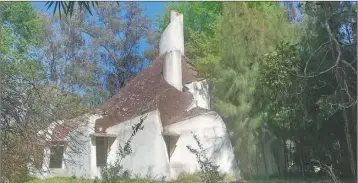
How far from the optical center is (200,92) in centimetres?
1076

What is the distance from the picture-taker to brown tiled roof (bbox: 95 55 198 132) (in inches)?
404

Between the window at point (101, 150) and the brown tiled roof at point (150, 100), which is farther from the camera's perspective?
the brown tiled roof at point (150, 100)

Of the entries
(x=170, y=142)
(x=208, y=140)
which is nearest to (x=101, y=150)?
(x=170, y=142)

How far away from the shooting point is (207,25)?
11.9 m

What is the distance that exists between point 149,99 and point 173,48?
5.03 ft

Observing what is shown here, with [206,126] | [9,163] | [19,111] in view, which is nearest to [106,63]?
[206,126]

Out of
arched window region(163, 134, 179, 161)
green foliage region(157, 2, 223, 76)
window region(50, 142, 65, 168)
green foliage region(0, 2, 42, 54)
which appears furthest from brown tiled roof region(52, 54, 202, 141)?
green foliage region(0, 2, 42, 54)

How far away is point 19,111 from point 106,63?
793 centimetres

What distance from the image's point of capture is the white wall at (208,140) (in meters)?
9.62

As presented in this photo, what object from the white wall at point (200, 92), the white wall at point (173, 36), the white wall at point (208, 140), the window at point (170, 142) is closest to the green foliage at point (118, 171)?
the window at point (170, 142)

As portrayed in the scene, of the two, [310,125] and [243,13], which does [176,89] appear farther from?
[310,125]

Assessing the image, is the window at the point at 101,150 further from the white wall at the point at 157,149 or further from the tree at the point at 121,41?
the tree at the point at 121,41

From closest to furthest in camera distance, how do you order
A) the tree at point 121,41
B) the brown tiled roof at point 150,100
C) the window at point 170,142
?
1. the window at point 170,142
2. the brown tiled roof at point 150,100
3. the tree at point 121,41

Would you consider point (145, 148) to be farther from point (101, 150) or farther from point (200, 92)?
point (200, 92)
